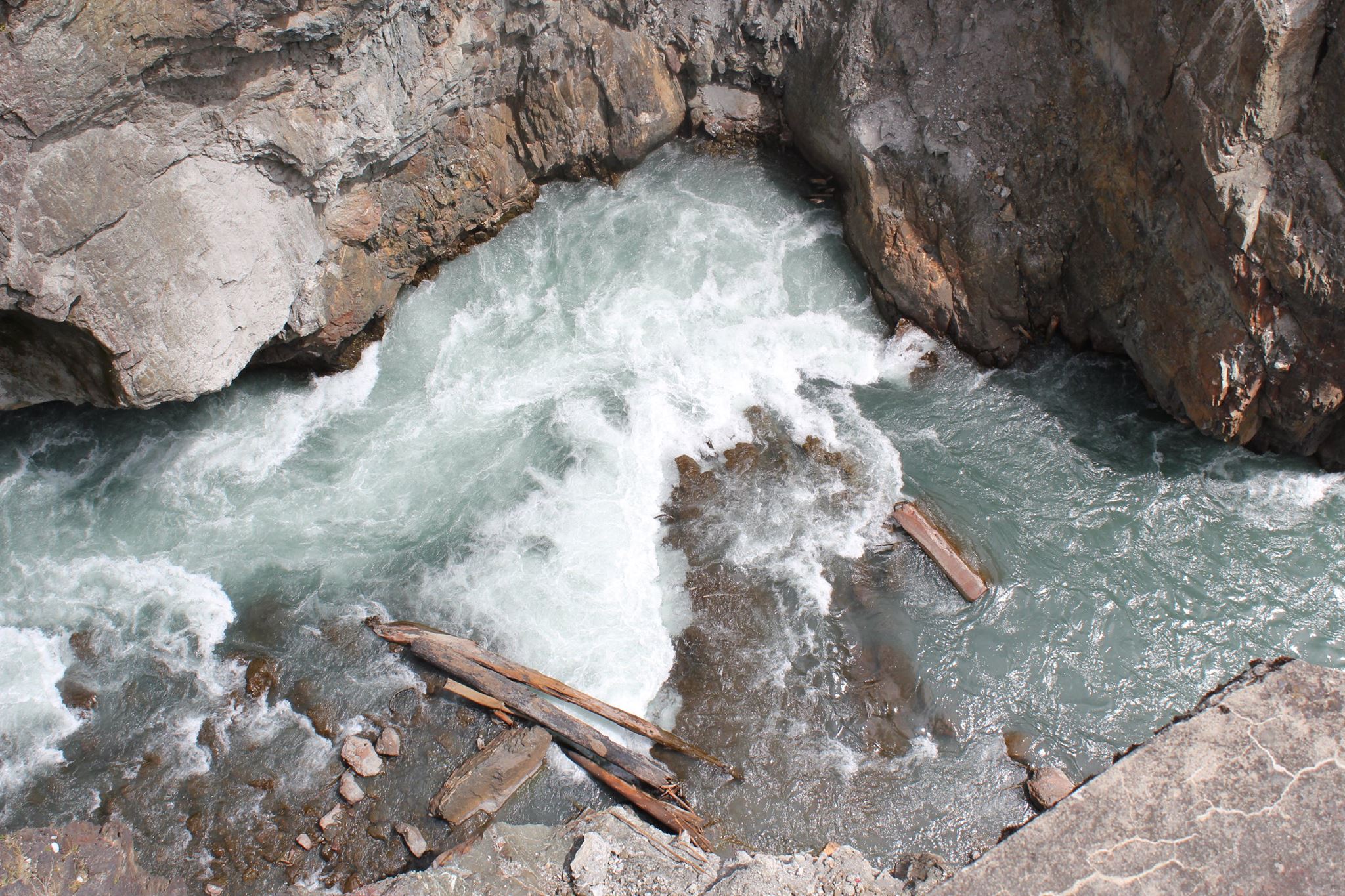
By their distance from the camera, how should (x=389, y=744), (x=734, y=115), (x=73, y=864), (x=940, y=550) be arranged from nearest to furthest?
1. (x=73, y=864)
2. (x=389, y=744)
3. (x=940, y=550)
4. (x=734, y=115)

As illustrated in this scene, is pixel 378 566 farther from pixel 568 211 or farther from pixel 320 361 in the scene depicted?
pixel 568 211

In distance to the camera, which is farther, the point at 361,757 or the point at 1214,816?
the point at 361,757

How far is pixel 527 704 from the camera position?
826 centimetres

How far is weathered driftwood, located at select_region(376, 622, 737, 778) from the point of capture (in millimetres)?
8125

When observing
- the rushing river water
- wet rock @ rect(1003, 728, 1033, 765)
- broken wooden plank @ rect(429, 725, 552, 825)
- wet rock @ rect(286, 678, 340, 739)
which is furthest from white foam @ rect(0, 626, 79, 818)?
wet rock @ rect(1003, 728, 1033, 765)

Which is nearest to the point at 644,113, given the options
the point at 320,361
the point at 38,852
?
the point at 320,361

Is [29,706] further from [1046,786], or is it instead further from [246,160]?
[1046,786]

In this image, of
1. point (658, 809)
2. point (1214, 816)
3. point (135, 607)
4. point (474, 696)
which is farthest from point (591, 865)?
point (135, 607)

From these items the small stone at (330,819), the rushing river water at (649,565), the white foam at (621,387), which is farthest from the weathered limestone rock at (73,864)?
the white foam at (621,387)

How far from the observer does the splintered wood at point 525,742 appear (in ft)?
25.6

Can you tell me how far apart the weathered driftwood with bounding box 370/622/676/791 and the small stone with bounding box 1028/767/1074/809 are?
3.13 meters

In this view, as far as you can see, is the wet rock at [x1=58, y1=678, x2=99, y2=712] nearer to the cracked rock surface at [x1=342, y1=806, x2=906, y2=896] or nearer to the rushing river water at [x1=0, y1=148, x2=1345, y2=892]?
the rushing river water at [x1=0, y1=148, x2=1345, y2=892]

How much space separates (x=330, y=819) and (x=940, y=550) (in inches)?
243

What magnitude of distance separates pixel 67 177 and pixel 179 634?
419cm
